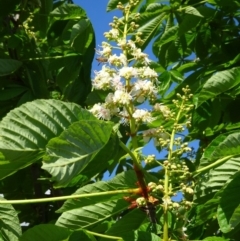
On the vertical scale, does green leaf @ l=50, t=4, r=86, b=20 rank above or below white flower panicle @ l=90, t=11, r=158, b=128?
above

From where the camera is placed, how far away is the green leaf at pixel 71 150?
98 cm

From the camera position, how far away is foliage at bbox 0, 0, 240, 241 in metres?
1.02

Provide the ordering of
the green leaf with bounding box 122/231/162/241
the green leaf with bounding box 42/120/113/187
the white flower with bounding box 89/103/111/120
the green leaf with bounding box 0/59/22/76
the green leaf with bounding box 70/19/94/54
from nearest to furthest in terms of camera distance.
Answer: the green leaf with bounding box 42/120/113/187 → the green leaf with bounding box 122/231/162/241 → the white flower with bounding box 89/103/111/120 → the green leaf with bounding box 70/19/94/54 → the green leaf with bounding box 0/59/22/76

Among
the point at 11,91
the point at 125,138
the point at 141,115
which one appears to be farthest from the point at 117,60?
the point at 11,91

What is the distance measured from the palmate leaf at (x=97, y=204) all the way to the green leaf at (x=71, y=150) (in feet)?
0.67

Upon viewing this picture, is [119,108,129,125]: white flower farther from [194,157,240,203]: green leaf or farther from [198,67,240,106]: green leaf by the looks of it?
[198,67,240,106]: green leaf

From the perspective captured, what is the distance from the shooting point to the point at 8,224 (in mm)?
1272

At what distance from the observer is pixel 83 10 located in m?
2.17

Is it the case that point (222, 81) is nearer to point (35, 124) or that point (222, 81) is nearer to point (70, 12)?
point (35, 124)

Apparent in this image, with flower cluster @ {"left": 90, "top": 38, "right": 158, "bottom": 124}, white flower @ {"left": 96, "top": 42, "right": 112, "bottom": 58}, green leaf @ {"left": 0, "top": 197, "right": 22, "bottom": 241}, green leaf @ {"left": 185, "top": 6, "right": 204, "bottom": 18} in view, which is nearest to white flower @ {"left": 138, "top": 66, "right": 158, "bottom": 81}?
flower cluster @ {"left": 90, "top": 38, "right": 158, "bottom": 124}

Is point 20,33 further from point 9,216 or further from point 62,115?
point 62,115

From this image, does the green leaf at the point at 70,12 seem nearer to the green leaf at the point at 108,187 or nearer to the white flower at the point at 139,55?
the white flower at the point at 139,55

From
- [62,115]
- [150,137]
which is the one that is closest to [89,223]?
[150,137]

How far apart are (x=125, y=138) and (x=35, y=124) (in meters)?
0.97
